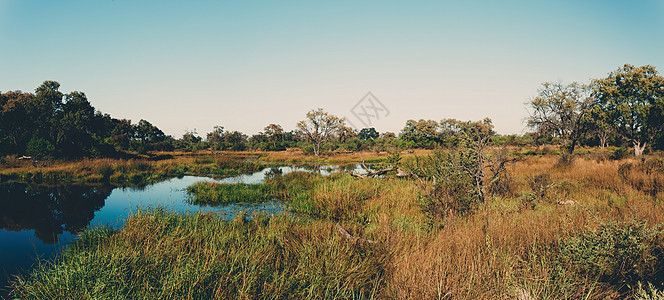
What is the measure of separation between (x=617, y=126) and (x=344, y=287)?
35.5m

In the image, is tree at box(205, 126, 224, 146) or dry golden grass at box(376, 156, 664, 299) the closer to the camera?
dry golden grass at box(376, 156, 664, 299)

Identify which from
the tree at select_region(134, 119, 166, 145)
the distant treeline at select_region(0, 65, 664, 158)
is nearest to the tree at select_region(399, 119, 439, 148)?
the distant treeline at select_region(0, 65, 664, 158)

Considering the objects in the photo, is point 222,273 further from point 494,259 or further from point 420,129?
point 420,129

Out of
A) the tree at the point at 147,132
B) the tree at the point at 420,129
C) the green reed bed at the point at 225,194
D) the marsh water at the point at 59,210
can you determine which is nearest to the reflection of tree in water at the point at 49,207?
the marsh water at the point at 59,210

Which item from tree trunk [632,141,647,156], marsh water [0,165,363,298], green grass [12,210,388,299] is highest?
tree trunk [632,141,647,156]

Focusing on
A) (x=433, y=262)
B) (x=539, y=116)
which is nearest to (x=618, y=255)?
(x=433, y=262)

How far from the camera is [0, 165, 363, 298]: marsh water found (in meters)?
6.98

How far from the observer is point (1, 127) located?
26.1m

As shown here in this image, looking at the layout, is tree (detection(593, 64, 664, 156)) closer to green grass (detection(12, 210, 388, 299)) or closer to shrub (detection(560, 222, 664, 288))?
shrub (detection(560, 222, 664, 288))

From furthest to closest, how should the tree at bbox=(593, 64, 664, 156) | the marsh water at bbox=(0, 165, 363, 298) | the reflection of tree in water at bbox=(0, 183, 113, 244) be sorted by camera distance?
1. the tree at bbox=(593, 64, 664, 156)
2. the reflection of tree in water at bbox=(0, 183, 113, 244)
3. the marsh water at bbox=(0, 165, 363, 298)

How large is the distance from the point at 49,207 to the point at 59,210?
0.90 metres

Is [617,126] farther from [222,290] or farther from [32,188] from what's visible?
[32,188]

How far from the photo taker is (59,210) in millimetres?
11148

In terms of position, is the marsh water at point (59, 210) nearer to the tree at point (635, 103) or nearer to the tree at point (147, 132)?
the tree at point (635, 103)
